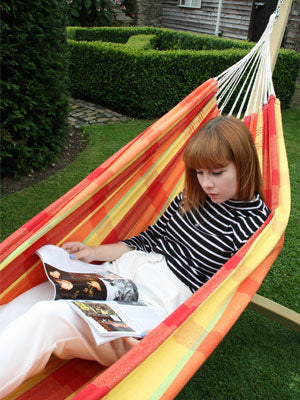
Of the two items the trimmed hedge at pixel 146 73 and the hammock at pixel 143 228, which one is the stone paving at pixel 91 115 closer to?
the trimmed hedge at pixel 146 73

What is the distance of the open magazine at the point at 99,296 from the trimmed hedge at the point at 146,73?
3.68 metres

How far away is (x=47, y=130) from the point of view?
329cm

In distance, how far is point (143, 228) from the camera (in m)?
1.86

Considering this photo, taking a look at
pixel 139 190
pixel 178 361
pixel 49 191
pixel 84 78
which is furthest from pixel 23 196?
pixel 84 78

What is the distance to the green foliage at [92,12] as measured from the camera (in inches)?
343

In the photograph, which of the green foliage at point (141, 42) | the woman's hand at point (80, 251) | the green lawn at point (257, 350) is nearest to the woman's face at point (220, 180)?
the woman's hand at point (80, 251)

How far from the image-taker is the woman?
1.10 metres

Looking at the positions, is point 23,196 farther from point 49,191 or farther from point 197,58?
point 197,58

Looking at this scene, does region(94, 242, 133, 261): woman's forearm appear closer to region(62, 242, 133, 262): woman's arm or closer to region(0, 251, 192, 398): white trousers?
region(62, 242, 133, 262): woman's arm

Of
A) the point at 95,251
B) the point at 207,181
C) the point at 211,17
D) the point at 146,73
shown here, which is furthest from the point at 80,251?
the point at 211,17

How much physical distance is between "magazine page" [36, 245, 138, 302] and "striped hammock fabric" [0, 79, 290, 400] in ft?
0.21

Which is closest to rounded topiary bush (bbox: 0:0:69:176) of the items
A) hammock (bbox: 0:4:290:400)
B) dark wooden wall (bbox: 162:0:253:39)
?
hammock (bbox: 0:4:290:400)

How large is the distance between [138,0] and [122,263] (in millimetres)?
10328

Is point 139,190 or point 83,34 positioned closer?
point 139,190
